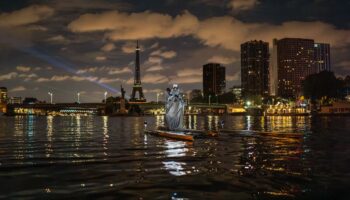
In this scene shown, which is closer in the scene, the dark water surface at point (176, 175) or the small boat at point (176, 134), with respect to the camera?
the dark water surface at point (176, 175)

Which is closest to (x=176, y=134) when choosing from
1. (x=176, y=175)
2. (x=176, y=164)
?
(x=176, y=164)

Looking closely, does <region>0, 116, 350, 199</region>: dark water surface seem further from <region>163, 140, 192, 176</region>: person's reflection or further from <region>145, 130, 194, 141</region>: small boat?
<region>145, 130, 194, 141</region>: small boat

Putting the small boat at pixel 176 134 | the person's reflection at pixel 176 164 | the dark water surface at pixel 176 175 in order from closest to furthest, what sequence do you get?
1. the dark water surface at pixel 176 175
2. the person's reflection at pixel 176 164
3. the small boat at pixel 176 134

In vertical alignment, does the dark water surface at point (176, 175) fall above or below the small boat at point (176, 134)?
below

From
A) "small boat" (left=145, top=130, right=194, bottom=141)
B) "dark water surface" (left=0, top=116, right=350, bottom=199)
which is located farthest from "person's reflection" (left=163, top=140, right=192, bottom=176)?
"small boat" (left=145, top=130, right=194, bottom=141)

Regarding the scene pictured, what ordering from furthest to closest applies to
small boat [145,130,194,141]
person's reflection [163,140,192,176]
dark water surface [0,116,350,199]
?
1. small boat [145,130,194,141]
2. person's reflection [163,140,192,176]
3. dark water surface [0,116,350,199]

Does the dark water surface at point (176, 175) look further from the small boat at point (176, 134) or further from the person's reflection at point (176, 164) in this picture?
the small boat at point (176, 134)

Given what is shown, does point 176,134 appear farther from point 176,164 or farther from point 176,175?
point 176,175

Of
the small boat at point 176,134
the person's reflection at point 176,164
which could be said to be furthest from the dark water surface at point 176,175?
the small boat at point 176,134

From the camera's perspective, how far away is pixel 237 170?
31.2 metres

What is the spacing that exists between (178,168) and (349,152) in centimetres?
2063

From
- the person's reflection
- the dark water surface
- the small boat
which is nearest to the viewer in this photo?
the dark water surface

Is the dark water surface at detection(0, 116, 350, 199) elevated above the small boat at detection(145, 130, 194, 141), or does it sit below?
below

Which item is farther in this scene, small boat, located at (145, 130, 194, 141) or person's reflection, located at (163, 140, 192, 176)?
small boat, located at (145, 130, 194, 141)
